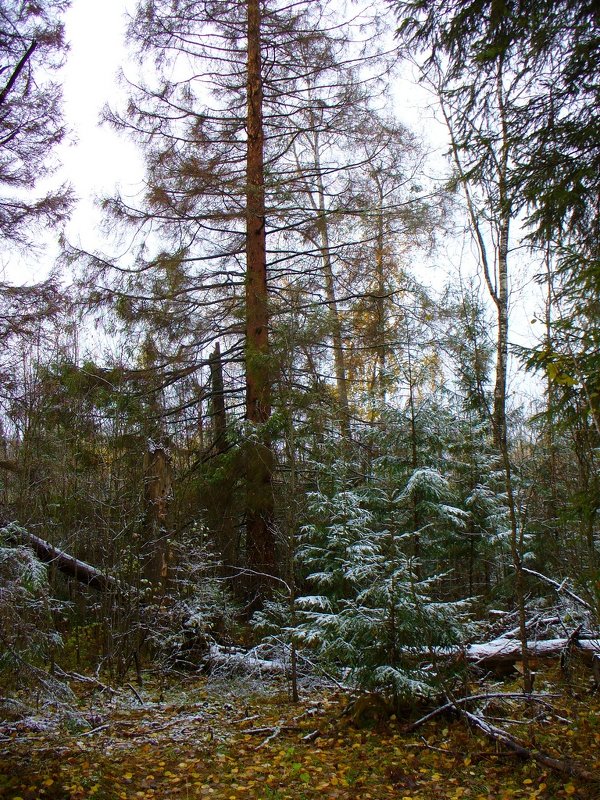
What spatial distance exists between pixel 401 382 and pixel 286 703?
522 centimetres

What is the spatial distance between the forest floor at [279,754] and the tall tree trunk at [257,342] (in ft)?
10.3

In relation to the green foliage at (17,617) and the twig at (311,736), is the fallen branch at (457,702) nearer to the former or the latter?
the twig at (311,736)

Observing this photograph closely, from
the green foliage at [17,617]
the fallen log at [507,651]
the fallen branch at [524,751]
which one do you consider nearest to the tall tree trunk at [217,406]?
the fallen log at [507,651]

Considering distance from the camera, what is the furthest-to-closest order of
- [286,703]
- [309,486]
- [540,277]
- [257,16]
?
[257,16] < [309,486] < [286,703] < [540,277]

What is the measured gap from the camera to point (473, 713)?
18.3ft

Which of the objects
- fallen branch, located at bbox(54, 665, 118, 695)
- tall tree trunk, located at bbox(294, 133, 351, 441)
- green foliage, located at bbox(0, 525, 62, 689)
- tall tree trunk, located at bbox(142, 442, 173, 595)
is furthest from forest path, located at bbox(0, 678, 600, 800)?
tall tree trunk, located at bbox(294, 133, 351, 441)

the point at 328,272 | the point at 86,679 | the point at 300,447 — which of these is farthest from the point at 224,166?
the point at 86,679

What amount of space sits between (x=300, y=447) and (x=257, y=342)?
6.49 ft

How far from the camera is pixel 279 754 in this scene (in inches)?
205

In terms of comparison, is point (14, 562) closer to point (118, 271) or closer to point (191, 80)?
point (118, 271)

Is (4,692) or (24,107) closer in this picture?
(4,692)

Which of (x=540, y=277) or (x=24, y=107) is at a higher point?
(x=24, y=107)

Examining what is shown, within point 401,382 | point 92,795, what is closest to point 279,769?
point 92,795

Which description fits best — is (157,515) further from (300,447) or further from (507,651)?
(507,651)
